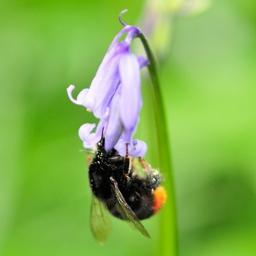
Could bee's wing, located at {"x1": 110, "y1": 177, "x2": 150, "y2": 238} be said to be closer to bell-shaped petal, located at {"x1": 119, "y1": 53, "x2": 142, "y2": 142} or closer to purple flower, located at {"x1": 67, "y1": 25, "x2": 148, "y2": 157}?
purple flower, located at {"x1": 67, "y1": 25, "x2": 148, "y2": 157}

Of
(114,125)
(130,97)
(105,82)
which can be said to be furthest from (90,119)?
(130,97)

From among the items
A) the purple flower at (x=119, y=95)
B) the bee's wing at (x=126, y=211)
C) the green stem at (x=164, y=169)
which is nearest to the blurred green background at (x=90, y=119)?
the green stem at (x=164, y=169)

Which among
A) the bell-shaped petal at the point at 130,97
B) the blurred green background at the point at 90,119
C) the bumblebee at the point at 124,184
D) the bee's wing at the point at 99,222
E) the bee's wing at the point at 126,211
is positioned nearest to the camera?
the bell-shaped petal at the point at 130,97

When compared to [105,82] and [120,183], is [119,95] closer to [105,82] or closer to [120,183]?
[105,82]

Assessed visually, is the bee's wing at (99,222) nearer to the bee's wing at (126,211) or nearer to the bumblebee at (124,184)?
the bumblebee at (124,184)

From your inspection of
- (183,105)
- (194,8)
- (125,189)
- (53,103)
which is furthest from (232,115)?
(125,189)

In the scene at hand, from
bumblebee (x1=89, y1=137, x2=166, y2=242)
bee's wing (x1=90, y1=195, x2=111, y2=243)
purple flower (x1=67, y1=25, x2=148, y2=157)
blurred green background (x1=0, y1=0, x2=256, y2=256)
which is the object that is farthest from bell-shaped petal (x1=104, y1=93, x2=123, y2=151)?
blurred green background (x1=0, y1=0, x2=256, y2=256)
